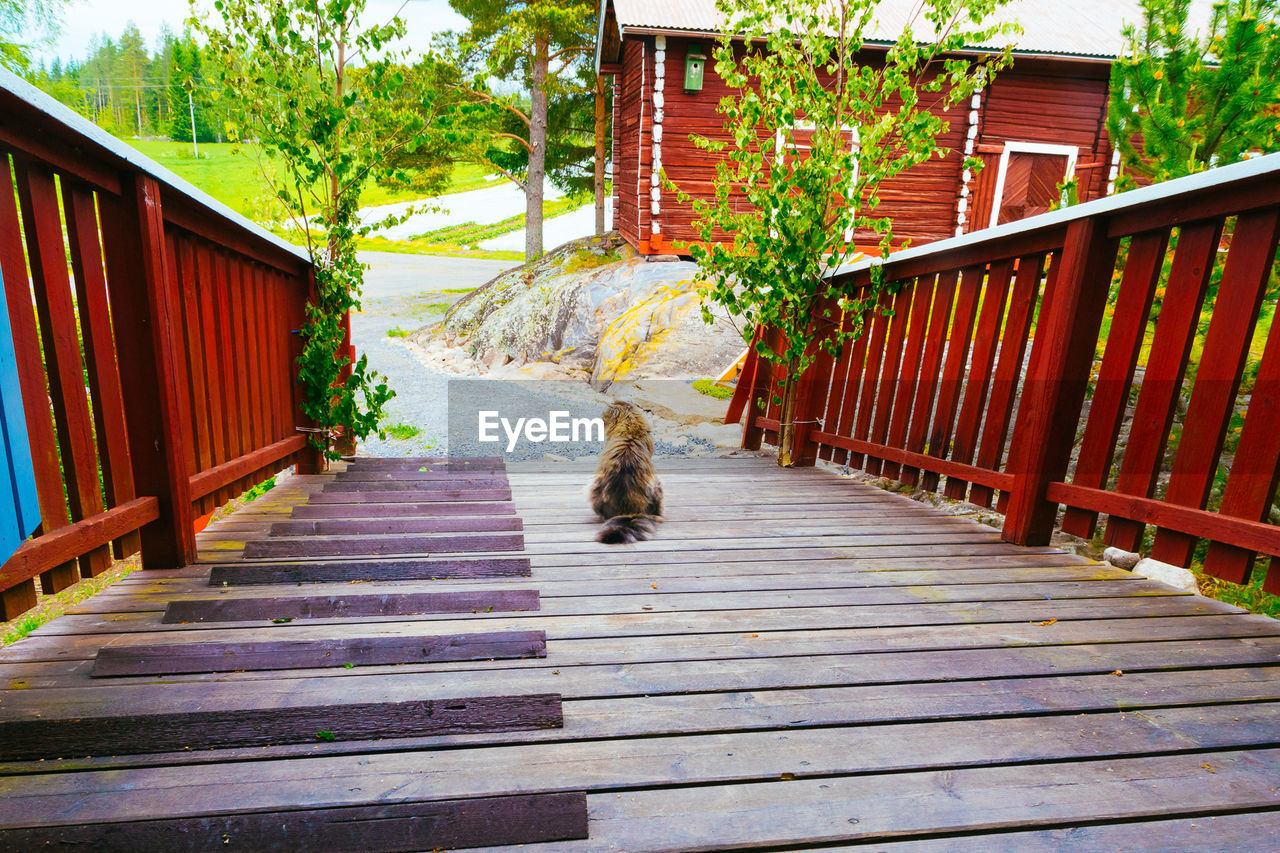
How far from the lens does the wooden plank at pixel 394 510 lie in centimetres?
296

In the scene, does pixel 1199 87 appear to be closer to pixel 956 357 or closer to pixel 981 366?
pixel 956 357

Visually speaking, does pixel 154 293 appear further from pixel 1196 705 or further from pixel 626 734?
pixel 1196 705

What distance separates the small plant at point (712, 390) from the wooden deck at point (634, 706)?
5232 millimetres

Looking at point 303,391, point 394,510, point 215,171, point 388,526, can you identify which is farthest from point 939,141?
point 215,171

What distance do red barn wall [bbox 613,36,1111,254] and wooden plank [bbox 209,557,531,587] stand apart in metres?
9.50

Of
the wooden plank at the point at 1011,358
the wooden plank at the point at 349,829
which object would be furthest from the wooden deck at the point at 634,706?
the wooden plank at the point at 1011,358

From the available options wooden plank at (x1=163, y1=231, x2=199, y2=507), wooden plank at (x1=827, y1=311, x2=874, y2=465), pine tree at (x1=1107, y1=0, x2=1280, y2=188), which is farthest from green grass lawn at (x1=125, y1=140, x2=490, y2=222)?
wooden plank at (x1=163, y1=231, x2=199, y2=507)

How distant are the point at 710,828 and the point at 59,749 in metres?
1.24

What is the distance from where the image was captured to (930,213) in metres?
12.4

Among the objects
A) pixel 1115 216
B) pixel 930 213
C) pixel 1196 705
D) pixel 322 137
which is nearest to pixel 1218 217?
pixel 1115 216

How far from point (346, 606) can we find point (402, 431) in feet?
19.2

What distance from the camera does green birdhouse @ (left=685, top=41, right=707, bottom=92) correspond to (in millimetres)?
10844

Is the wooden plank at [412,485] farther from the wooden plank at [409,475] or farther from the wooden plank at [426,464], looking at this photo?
the wooden plank at [426,464]

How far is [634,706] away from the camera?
5.04 ft
